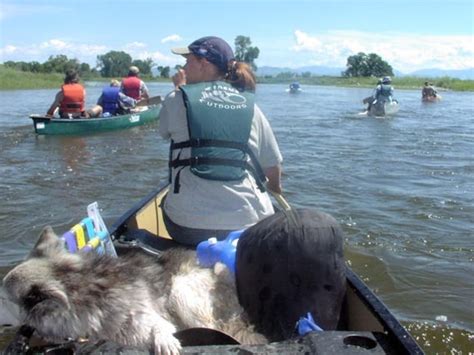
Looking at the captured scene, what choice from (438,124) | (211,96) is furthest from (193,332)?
(438,124)

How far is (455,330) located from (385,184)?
21.0 ft

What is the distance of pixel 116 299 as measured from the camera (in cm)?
261

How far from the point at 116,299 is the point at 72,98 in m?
15.4

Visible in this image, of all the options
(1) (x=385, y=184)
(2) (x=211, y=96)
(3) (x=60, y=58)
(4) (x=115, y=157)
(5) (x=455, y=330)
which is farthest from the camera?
(3) (x=60, y=58)

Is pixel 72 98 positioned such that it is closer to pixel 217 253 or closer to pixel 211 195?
pixel 211 195

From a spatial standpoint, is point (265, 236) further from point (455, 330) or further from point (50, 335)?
point (455, 330)

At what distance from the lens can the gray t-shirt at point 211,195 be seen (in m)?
4.28

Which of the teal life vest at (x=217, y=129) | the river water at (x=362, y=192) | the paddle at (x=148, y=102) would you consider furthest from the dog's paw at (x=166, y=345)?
the paddle at (x=148, y=102)

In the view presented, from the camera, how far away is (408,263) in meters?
6.94

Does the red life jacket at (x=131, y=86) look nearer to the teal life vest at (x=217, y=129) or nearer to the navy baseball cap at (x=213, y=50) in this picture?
the navy baseball cap at (x=213, y=50)

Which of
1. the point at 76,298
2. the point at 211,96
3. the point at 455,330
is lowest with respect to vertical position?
the point at 455,330

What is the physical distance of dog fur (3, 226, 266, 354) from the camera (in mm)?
2475

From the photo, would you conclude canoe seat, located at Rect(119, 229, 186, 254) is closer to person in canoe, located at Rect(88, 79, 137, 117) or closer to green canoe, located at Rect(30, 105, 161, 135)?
green canoe, located at Rect(30, 105, 161, 135)

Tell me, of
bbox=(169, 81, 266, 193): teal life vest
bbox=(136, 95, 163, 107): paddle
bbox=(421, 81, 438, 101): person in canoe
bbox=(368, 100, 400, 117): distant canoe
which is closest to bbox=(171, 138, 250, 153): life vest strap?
bbox=(169, 81, 266, 193): teal life vest
